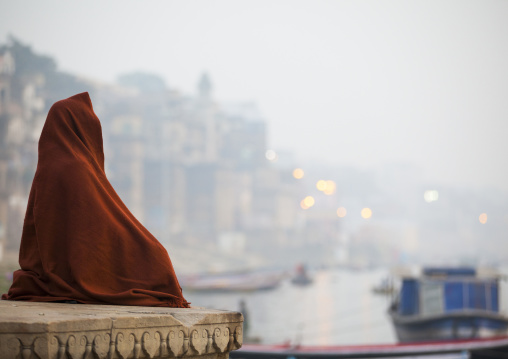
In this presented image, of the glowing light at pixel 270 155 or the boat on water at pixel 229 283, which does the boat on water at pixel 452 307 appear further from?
the glowing light at pixel 270 155

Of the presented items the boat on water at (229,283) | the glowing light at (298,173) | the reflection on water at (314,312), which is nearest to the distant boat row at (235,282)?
the boat on water at (229,283)

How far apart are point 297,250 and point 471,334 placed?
52.1m

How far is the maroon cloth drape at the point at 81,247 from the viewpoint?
1828mm

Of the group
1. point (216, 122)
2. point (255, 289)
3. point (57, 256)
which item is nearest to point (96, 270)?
point (57, 256)

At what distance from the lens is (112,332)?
1.43 metres

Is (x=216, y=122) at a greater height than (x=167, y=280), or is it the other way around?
(x=216, y=122)

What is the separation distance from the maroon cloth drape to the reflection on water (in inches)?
679

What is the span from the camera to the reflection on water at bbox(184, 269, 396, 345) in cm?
2517

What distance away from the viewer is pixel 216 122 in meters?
61.3

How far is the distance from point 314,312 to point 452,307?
21.2 meters

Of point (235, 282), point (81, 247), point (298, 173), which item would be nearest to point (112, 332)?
point (81, 247)

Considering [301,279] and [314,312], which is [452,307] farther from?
[301,279]

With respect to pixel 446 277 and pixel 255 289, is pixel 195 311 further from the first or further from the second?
pixel 255 289

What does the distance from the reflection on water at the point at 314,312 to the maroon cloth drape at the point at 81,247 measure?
1724cm
